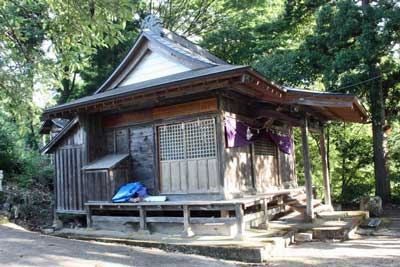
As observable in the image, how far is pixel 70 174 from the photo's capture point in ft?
38.2

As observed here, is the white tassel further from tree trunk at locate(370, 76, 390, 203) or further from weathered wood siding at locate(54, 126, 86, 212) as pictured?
tree trunk at locate(370, 76, 390, 203)

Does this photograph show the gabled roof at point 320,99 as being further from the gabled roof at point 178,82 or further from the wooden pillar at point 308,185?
the wooden pillar at point 308,185

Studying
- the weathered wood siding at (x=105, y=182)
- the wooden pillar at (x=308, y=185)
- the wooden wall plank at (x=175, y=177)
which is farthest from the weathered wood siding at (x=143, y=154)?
the wooden pillar at (x=308, y=185)

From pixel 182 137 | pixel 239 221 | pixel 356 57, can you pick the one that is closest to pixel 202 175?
A: pixel 182 137

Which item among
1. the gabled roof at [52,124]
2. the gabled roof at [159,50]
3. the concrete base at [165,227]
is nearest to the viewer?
the concrete base at [165,227]

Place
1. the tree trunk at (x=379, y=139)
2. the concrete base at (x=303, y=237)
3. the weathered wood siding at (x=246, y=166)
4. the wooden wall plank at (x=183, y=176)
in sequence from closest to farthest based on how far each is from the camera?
the concrete base at (x=303, y=237) → the weathered wood siding at (x=246, y=166) → the wooden wall plank at (x=183, y=176) → the tree trunk at (x=379, y=139)

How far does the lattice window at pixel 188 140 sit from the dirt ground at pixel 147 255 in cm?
268

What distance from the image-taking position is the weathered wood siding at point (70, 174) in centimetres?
1134

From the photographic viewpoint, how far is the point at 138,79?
1201 centimetres

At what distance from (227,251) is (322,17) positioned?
438 inches

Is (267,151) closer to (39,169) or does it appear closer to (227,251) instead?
(227,251)

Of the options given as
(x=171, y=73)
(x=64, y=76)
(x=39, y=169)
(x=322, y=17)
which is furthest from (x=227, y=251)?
(x=39, y=169)

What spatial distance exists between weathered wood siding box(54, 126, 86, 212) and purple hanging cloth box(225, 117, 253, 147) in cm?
477

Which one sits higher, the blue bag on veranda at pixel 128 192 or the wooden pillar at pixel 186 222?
the blue bag on veranda at pixel 128 192
